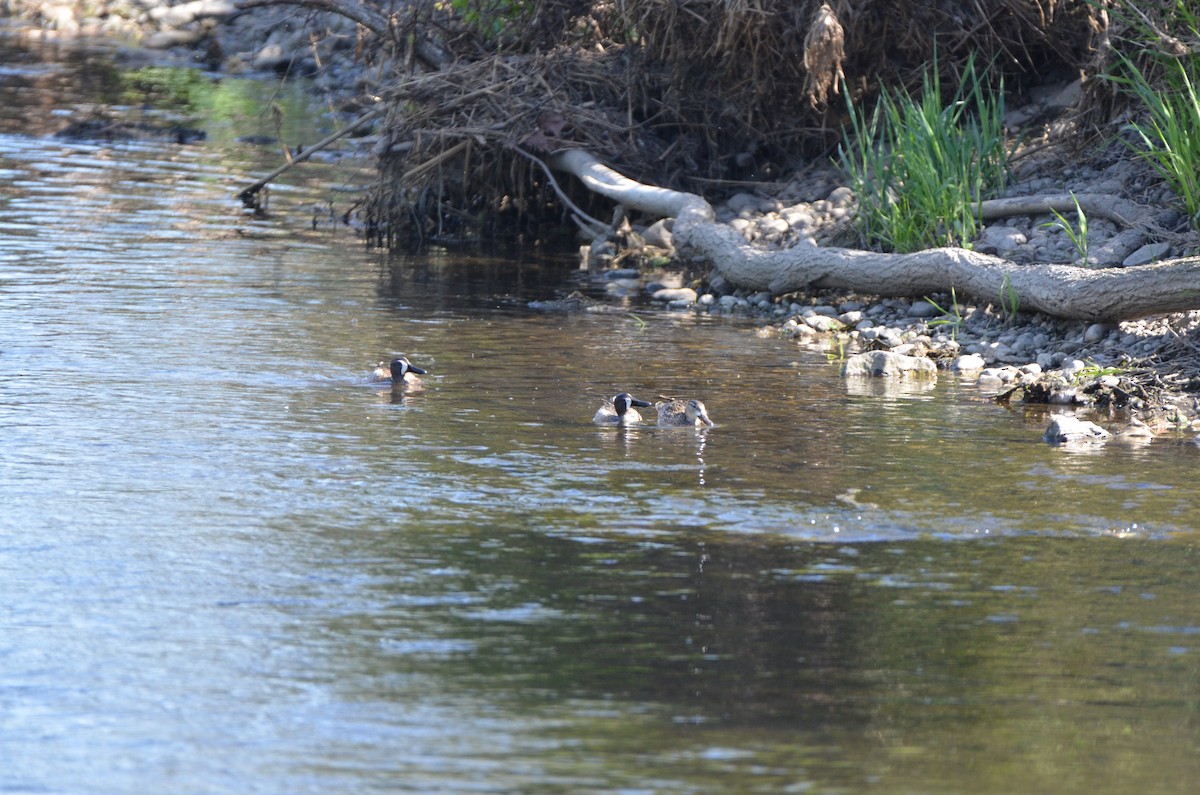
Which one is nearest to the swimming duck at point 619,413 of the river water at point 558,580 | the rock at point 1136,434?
the river water at point 558,580

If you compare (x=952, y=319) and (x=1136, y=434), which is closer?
(x=1136, y=434)

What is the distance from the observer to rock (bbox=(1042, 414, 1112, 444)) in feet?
28.2

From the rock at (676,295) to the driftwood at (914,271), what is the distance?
13.1 inches

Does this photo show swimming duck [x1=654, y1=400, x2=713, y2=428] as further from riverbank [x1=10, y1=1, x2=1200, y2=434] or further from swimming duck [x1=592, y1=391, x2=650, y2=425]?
riverbank [x1=10, y1=1, x2=1200, y2=434]

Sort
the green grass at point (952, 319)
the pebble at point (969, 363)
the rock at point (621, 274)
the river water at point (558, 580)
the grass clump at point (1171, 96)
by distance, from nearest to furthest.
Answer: the river water at point (558, 580)
the pebble at point (969, 363)
the grass clump at point (1171, 96)
the green grass at point (952, 319)
the rock at point (621, 274)

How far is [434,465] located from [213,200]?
12001mm

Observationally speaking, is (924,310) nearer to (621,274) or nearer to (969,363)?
(969,363)

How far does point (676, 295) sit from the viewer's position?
13883 mm

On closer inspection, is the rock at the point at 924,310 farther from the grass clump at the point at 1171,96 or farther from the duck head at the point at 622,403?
the duck head at the point at 622,403

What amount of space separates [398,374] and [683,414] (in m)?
1.90

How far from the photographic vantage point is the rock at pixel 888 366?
10750mm

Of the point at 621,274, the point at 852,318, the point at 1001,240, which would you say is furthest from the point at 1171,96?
the point at 621,274

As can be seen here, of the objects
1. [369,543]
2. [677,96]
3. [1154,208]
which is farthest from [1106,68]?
[369,543]

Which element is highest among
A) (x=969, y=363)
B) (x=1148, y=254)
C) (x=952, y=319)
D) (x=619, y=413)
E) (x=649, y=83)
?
Answer: (x=649, y=83)
